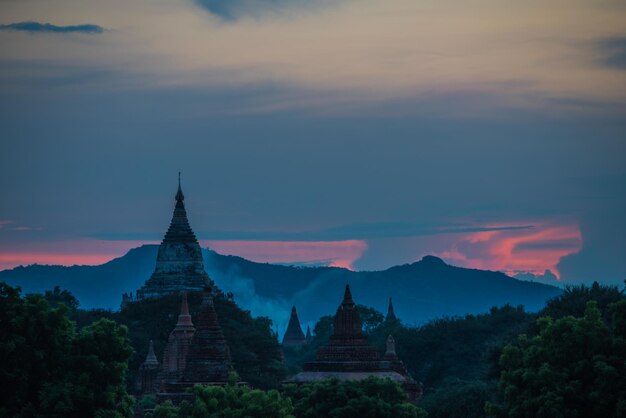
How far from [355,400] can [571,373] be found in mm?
13756

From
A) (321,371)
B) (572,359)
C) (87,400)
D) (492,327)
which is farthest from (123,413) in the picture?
(492,327)

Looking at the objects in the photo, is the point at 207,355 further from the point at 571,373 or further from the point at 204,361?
the point at 571,373

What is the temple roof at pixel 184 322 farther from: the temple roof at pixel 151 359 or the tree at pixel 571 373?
the tree at pixel 571 373

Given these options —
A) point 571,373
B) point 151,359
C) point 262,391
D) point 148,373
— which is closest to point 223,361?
point 262,391

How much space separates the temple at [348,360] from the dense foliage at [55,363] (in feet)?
79.0

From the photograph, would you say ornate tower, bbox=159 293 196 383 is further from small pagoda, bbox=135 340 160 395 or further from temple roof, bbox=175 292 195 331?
small pagoda, bbox=135 340 160 395

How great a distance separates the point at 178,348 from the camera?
140375 millimetres

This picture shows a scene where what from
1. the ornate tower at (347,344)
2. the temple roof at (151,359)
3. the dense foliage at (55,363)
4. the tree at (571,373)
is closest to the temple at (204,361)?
the ornate tower at (347,344)

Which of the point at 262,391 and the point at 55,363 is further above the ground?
the point at 55,363

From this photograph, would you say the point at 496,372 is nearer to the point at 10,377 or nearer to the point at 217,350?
the point at 217,350

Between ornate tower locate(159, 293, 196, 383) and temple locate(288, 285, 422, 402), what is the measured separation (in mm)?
18286

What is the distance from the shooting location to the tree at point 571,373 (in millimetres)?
81375

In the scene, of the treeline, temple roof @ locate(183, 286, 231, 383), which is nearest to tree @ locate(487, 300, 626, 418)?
the treeline

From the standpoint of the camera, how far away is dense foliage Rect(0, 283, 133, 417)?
83312 millimetres
